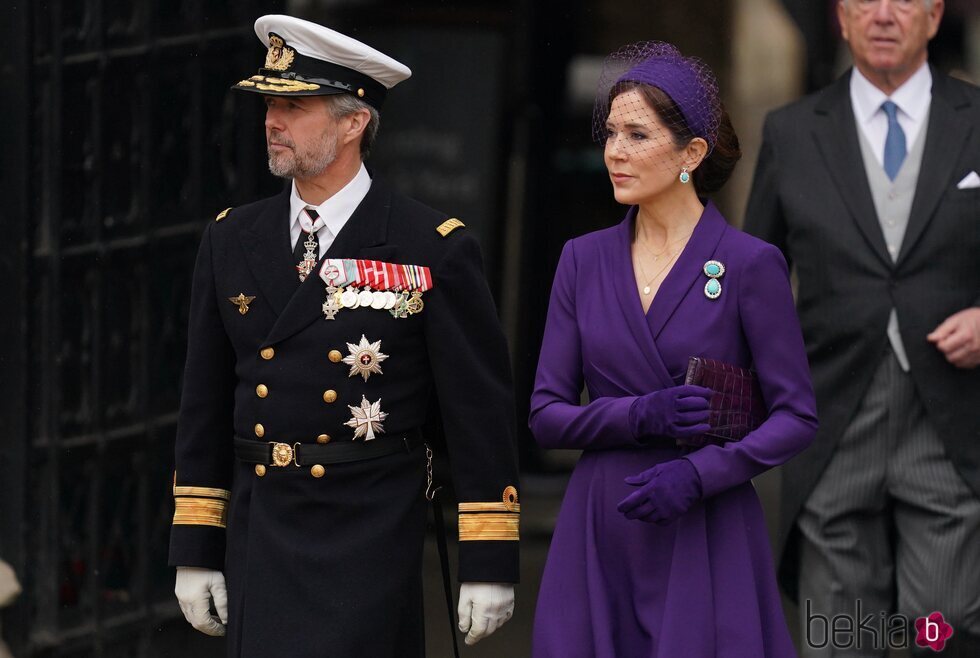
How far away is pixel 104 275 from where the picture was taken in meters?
6.83

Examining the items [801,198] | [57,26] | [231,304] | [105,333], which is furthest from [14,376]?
[801,198]

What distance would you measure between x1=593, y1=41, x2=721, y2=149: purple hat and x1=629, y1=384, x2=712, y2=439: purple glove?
0.62m

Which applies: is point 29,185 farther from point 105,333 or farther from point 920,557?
point 920,557

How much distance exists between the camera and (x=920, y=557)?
587 cm

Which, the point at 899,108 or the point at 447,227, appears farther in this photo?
the point at 899,108

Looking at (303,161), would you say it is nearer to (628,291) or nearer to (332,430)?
(332,430)

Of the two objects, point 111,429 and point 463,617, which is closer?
point 463,617

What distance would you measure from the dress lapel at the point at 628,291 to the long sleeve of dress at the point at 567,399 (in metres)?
0.09

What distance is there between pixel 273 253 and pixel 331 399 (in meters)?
0.41

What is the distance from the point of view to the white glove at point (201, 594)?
4871 millimetres

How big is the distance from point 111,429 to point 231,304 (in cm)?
220

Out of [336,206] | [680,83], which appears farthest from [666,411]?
[336,206]

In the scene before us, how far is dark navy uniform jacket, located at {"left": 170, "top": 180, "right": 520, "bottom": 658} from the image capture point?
15.4 ft

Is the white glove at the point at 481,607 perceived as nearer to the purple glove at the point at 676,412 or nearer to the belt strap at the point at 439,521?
the belt strap at the point at 439,521
